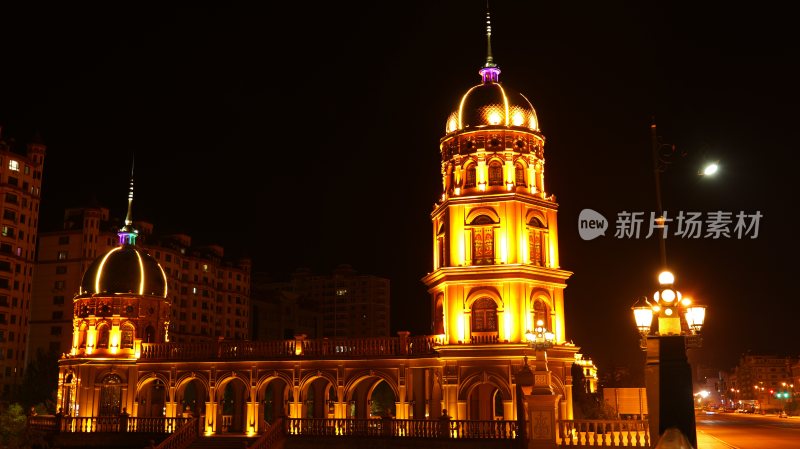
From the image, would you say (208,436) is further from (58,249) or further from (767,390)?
(767,390)

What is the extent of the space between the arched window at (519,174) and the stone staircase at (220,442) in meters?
16.9

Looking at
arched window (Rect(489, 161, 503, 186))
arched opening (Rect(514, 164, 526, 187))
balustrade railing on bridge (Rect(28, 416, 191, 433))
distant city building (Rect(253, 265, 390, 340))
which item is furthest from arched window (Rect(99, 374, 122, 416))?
distant city building (Rect(253, 265, 390, 340))

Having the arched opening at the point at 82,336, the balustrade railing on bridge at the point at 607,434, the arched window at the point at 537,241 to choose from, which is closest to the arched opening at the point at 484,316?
the arched window at the point at 537,241

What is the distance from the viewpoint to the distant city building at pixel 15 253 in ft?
259

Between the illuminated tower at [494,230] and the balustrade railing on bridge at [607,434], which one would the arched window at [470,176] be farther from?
the balustrade railing on bridge at [607,434]

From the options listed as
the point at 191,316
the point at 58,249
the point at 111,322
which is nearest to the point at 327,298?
the point at 191,316

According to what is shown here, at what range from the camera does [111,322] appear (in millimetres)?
44906

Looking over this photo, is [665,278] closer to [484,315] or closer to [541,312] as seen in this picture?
[484,315]

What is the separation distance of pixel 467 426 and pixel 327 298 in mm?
116357

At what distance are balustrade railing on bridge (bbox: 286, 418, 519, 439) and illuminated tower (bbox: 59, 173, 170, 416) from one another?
45.1ft

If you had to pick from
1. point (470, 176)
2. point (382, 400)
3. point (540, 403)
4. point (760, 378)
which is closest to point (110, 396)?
point (470, 176)

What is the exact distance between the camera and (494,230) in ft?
117

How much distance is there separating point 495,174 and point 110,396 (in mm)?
25146

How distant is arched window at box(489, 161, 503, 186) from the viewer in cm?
3672
